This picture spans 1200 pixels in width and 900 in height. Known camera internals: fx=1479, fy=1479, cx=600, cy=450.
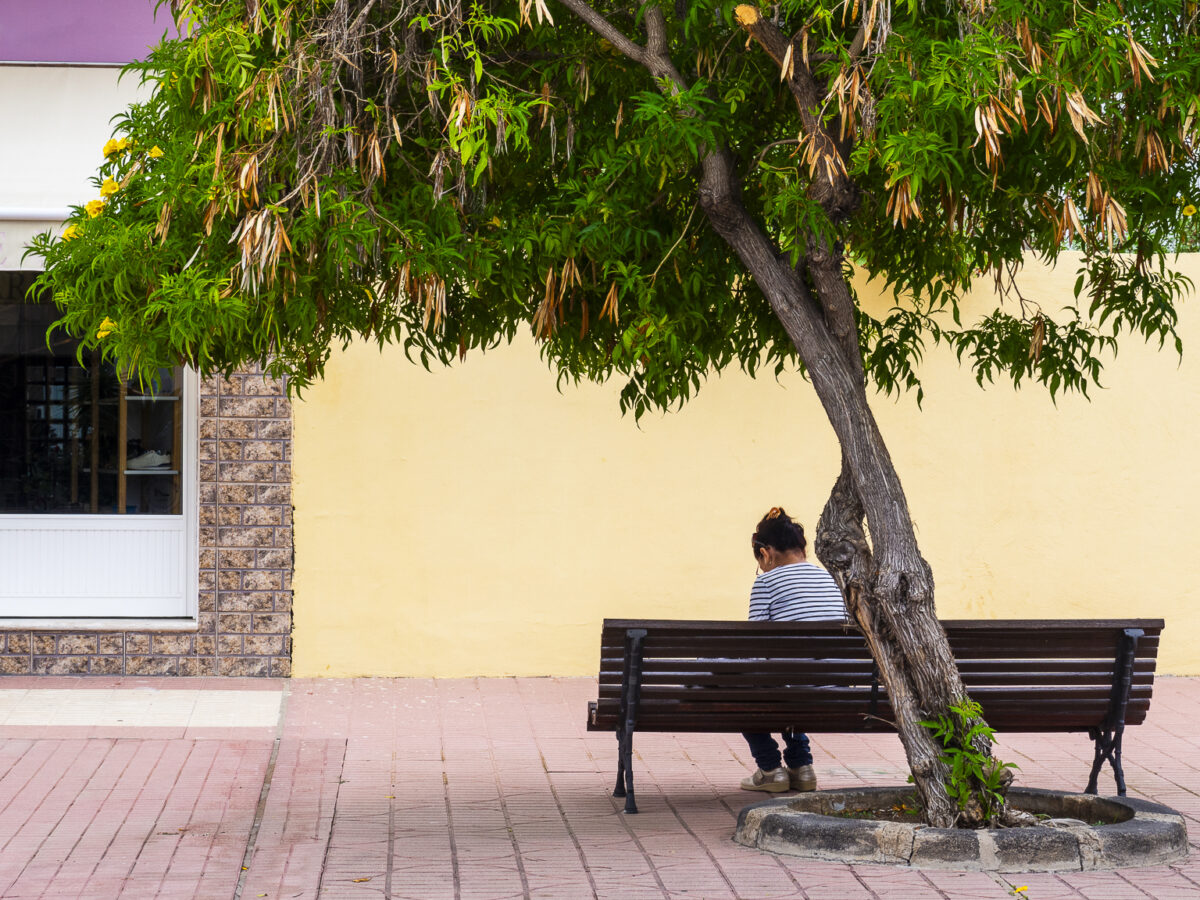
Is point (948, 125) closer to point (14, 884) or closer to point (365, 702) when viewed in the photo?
point (14, 884)

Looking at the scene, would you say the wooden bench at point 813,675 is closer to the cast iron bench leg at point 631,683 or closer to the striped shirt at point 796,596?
the cast iron bench leg at point 631,683

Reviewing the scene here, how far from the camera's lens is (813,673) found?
6.32 metres

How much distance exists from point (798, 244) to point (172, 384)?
6814 mm

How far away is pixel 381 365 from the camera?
10594 millimetres

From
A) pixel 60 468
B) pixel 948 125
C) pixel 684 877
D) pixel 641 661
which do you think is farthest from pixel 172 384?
pixel 948 125

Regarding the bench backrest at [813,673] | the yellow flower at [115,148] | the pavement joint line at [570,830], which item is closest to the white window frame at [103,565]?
the pavement joint line at [570,830]

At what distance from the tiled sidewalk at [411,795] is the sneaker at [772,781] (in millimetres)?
102

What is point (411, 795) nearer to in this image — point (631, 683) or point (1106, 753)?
point (631, 683)

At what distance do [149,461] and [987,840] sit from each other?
7.20m

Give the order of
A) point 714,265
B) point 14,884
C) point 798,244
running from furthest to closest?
point 714,265
point 14,884
point 798,244

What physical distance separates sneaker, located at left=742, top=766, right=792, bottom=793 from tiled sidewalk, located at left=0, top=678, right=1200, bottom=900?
4.0 inches

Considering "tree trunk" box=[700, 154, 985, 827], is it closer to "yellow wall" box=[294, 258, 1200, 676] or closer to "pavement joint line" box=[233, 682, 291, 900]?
"pavement joint line" box=[233, 682, 291, 900]

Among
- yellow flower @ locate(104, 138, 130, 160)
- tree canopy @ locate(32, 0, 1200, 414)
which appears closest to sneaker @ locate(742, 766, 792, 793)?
tree canopy @ locate(32, 0, 1200, 414)

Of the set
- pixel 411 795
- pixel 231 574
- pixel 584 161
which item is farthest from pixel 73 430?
pixel 584 161
